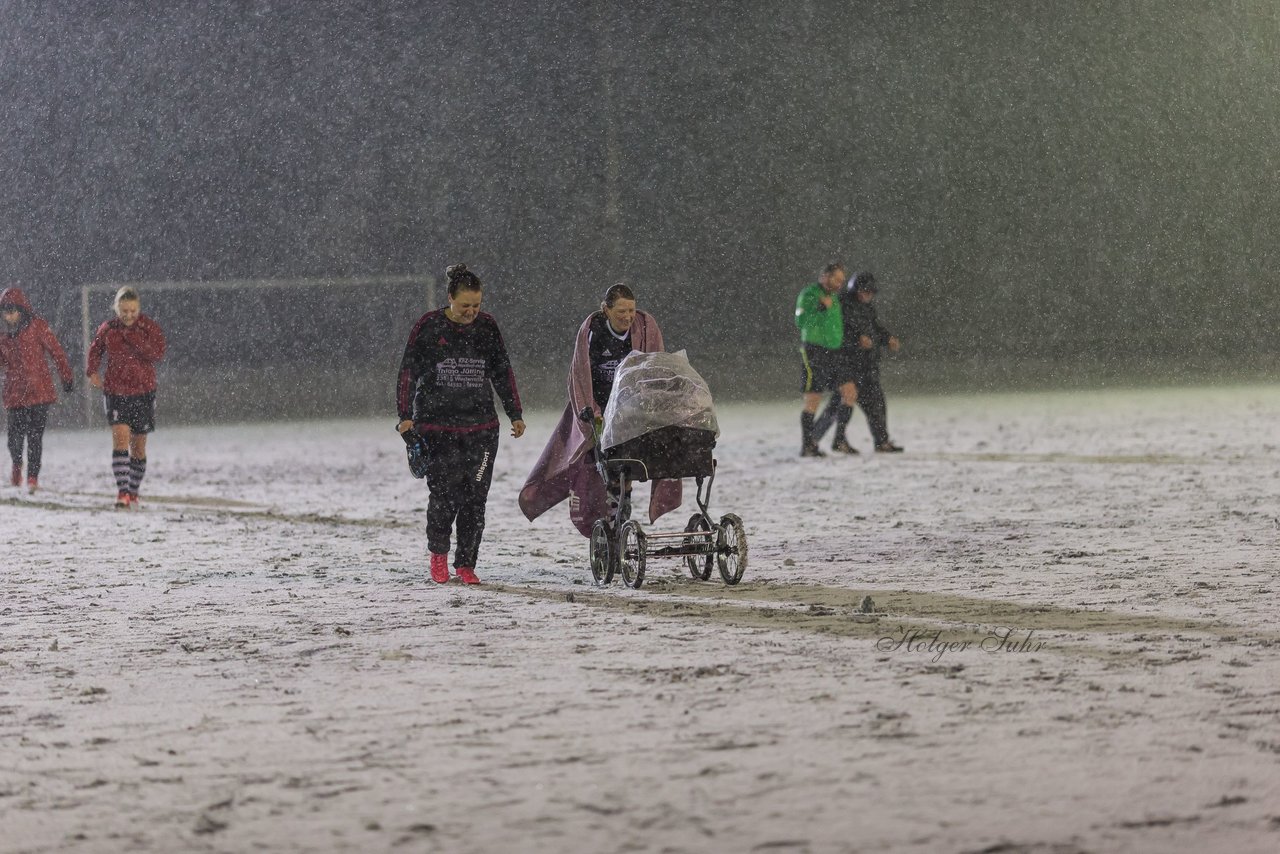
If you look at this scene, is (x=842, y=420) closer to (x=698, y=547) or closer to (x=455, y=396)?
(x=698, y=547)

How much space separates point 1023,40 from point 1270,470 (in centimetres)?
1991

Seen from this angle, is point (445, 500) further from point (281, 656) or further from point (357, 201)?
point (357, 201)

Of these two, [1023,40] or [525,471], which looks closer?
[525,471]

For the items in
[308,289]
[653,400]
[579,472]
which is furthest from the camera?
[308,289]

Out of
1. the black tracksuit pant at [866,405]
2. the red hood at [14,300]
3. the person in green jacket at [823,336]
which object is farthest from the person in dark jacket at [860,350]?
the red hood at [14,300]

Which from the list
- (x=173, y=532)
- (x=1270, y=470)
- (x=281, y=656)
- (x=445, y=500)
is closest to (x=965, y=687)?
(x=281, y=656)

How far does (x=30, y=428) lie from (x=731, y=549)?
783 cm

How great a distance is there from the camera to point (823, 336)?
13688 mm

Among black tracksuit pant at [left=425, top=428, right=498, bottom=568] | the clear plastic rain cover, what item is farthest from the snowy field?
the clear plastic rain cover

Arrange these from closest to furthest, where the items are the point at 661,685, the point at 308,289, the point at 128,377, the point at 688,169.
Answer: the point at 661,685 → the point at 128,377 → the point at 308,289 → the point at 688,169

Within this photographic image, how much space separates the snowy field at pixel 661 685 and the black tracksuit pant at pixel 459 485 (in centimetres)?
31

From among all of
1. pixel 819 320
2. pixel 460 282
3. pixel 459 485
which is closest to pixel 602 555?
pixel 459 485

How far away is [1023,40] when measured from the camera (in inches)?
1188

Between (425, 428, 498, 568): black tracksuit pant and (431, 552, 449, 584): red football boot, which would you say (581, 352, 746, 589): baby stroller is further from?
(431, 552, 449, 584): red football boot
